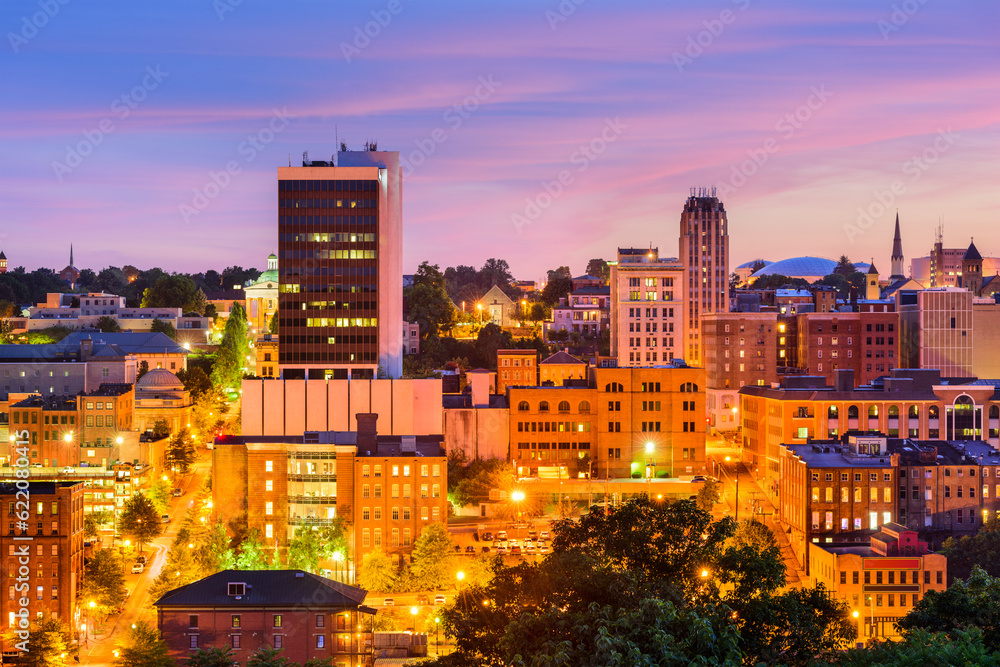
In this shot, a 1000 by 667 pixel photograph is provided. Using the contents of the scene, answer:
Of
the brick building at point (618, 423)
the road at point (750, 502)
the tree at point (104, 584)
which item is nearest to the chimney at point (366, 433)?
the brick building at point (618, 423)

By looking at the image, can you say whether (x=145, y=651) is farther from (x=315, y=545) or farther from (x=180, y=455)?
(x=180, y=455)

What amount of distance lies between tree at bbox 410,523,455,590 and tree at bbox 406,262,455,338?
3038 inches

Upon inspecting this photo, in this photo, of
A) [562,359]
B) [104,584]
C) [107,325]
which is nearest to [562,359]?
[562,359]

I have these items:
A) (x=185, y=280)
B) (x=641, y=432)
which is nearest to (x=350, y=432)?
(x=641, y=432)

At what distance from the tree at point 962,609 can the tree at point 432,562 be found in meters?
36.4

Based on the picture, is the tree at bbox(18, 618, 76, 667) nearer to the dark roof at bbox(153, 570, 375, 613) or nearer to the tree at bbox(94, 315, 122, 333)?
the dark roof at bbox(153, 570, 375, 613)

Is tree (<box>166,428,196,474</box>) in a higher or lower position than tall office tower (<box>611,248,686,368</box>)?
lower

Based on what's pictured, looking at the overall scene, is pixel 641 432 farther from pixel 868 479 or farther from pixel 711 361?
pixel 711 361

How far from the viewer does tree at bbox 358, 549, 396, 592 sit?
69.4 meters

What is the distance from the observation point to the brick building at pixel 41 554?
66.1m

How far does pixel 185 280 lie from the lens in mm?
174750

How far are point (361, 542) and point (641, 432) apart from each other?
3209cm

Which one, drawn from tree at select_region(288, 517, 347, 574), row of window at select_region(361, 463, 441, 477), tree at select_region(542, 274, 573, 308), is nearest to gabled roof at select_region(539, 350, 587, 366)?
row of window at select_region(361, 463, 441, 477)

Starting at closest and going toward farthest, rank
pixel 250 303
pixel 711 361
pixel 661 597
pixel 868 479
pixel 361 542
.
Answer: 1. pixel 661 597
2. pixel 361 542
3. pixel 868 479
4. pixel 711 361
5. pixel 250 303
